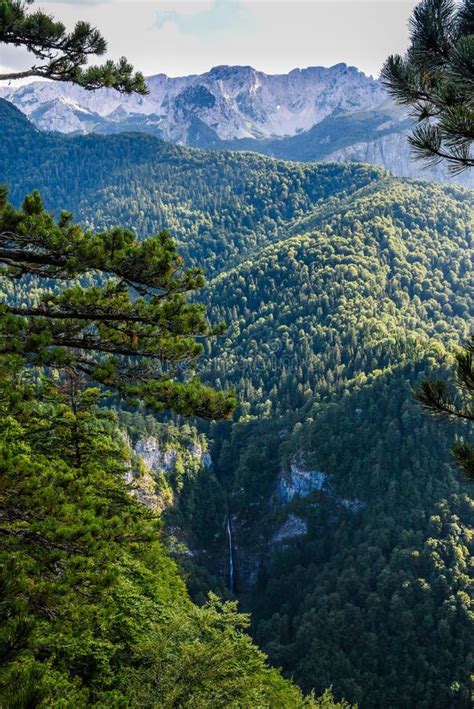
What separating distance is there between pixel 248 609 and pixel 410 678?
3357 centimetres

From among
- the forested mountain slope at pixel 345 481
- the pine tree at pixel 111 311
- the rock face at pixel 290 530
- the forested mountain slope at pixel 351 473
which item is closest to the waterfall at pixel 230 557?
the forested mountain slope at pixel 345 481

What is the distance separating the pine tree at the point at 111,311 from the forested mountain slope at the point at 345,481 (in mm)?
63632

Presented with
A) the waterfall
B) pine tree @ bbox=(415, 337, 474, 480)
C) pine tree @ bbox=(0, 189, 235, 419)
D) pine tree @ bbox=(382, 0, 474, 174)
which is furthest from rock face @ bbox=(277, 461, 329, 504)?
pine tree @ bbox=(382, 0, 474, 174)

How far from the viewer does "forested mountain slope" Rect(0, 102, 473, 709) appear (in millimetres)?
70625

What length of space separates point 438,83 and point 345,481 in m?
104

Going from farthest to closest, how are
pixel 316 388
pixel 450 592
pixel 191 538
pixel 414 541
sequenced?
pixel 316 388
pixel 191 538
pixel 414 541
pixel 450 592

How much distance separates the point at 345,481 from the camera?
4277 inches

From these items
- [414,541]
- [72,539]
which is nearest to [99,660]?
[72,539]

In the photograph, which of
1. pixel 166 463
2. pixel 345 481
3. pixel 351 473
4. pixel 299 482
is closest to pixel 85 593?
pixel 351 473

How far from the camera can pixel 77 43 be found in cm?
1150

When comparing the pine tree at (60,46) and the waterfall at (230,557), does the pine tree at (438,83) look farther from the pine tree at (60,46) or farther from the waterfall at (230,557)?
the waterfall at (230,557)

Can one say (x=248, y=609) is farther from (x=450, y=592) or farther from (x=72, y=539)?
(x=72, y=539)

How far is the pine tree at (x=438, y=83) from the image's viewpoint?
8.91m

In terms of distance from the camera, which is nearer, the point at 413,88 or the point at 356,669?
the point at 413,88
